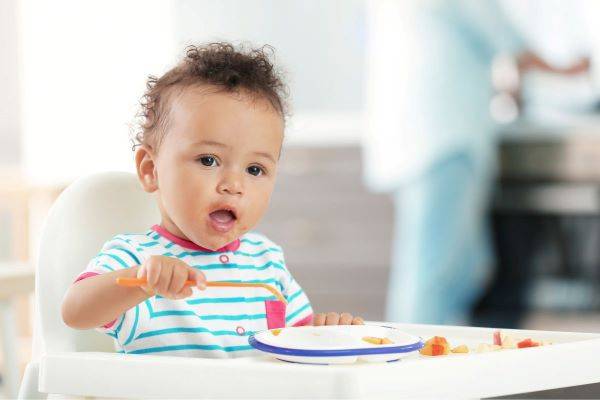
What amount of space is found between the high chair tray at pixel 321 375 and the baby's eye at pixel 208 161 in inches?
9.6

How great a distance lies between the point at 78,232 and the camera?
3.74 ft

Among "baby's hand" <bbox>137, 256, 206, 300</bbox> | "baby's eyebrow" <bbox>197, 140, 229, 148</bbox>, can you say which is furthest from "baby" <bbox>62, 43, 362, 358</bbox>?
"baby's hand" <bbox>137, 256, 206, 300</bbox>

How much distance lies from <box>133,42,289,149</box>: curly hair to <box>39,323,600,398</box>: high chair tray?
31cm

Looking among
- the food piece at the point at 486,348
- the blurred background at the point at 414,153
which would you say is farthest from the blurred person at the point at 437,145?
the food piece at the point at 486,348

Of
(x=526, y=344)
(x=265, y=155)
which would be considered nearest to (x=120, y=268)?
(x=265, y=155)

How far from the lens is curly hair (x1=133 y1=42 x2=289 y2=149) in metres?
1.06

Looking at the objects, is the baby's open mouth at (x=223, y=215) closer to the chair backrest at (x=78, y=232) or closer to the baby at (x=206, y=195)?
the baby at (x=206, y=195)

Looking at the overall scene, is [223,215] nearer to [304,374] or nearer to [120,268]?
[120,268]

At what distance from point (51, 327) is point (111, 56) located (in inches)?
101

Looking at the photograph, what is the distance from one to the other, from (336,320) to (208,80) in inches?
11.7

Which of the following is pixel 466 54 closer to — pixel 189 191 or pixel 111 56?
pixel 111 56

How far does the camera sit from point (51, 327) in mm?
1066

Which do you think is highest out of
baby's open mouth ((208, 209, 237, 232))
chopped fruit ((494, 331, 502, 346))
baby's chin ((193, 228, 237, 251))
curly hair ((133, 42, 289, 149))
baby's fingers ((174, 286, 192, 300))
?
curly hair ((133, 42, 289, 149))

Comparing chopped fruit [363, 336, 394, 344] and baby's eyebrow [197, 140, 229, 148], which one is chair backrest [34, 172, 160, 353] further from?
chopped fruit [363, 336, 394, 344]
